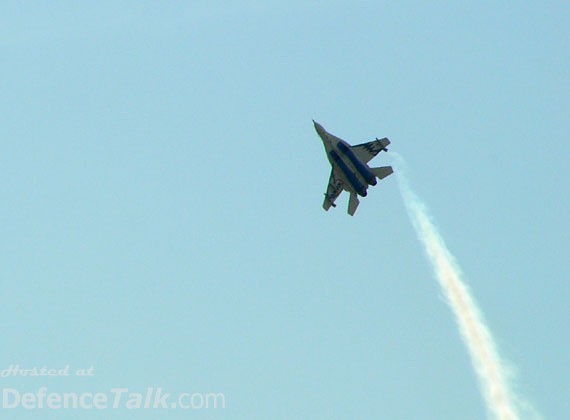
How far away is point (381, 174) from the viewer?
A: 543ft

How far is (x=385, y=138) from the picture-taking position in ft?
555

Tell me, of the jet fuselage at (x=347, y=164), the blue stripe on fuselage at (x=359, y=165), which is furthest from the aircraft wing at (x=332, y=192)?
the blue stripe on fuselage at (x=359, y=165)

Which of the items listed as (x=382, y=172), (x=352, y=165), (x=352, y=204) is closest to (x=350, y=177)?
(x=352, y=165)

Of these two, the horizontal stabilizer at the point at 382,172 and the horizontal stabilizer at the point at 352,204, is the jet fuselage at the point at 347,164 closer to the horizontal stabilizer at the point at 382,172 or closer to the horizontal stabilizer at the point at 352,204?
the horizontal stabilizer at the point at 382,172

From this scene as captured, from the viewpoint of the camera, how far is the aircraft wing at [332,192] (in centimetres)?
17250

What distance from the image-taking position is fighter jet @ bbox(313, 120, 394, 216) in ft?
541

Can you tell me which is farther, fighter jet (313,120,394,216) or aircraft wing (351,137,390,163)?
aircraft wing (351,137,390,163)

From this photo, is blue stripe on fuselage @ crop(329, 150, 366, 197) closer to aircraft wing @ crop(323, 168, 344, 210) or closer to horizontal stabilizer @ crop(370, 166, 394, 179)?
horizontal stabilizer @ crop(370, 166, 394, 179)

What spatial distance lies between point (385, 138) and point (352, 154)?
519 centimetres

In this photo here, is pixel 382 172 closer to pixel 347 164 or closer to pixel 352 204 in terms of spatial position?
pixel 347 164

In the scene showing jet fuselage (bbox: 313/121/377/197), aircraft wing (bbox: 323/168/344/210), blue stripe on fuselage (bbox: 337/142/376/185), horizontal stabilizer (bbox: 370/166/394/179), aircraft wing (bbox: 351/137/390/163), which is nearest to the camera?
blue stripe on fuselage (bbox: 337/142/376/185)

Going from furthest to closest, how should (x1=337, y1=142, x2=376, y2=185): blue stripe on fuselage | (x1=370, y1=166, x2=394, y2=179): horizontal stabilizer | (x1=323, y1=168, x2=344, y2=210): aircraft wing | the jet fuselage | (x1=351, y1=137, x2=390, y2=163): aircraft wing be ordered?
(x1=323, y1=168, x2=344, y2=210): aircraft wing, (x1=351, y1=137, x2=390, y2=163): aircraft wing, (x1=370, y1=166, x2=394, y2=179): horizontal stabilizer, the jet fuselage, (x1=337, y1=142, x2=376, y2=185): blue stripe on fuselage

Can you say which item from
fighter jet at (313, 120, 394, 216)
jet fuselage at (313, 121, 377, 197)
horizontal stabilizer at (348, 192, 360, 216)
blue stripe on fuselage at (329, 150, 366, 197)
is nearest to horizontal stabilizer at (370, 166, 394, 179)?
fighter jet at (313, 120, 394, 216)

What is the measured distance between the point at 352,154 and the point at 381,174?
436cm
